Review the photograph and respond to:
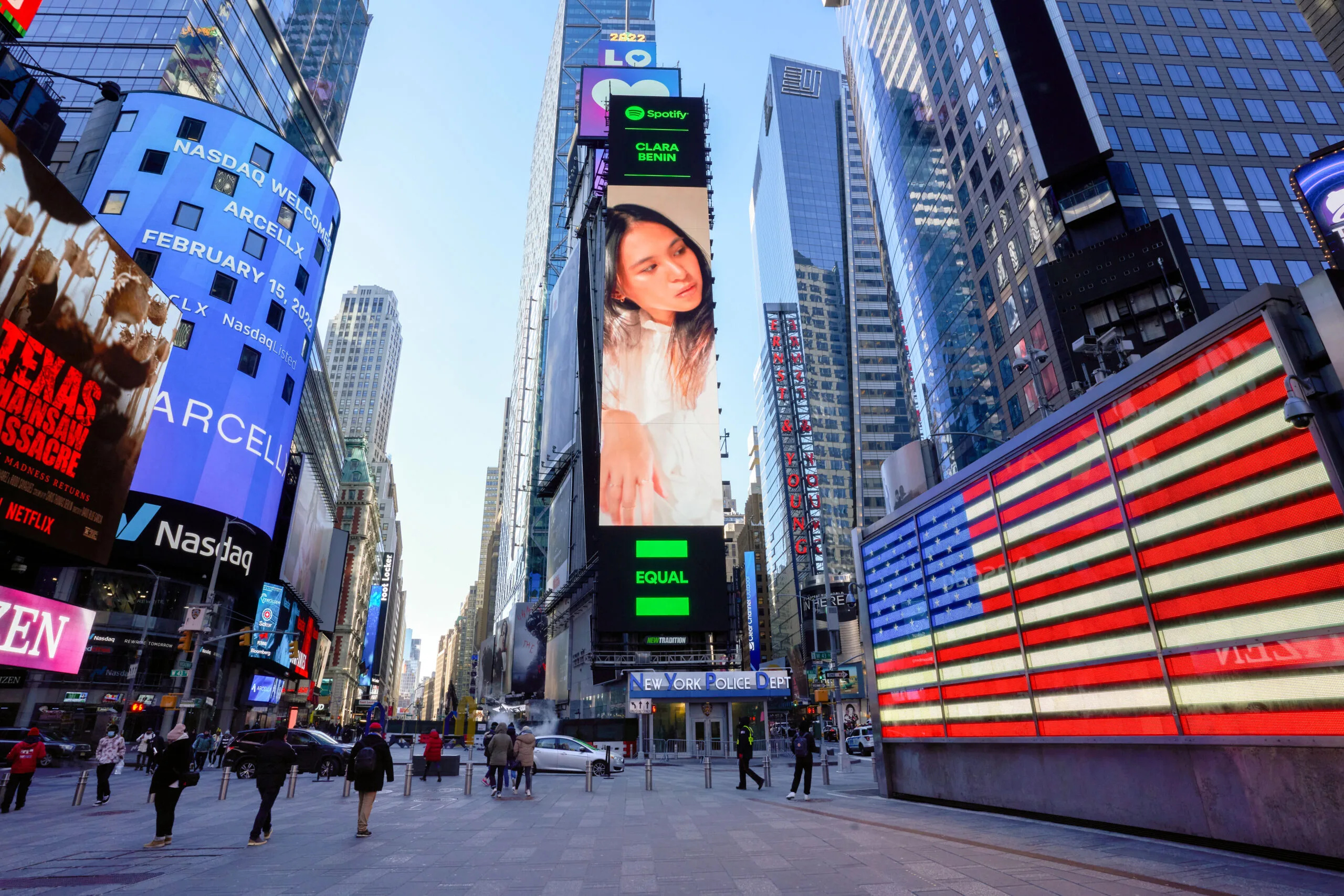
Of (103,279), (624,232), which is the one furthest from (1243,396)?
(624,232)

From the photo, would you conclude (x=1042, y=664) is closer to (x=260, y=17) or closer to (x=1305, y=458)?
(x=1305, y=458)

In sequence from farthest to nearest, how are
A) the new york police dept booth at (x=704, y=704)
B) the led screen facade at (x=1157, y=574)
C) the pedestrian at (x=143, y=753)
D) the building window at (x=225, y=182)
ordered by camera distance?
1. the building window at (x=225, y=182)
2. the new york police dept booth at (x=704, y=704)
3. the pedestrian at (x=143, y=753)
4. the led screen facade at (x=1157, y=574)

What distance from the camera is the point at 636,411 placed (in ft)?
192

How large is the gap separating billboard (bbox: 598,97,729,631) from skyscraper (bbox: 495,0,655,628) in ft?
94.1

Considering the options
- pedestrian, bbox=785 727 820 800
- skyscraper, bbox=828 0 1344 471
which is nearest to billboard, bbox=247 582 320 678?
pedestrian, bbox=785 727 820 800

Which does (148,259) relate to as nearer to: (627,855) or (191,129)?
(191,129)

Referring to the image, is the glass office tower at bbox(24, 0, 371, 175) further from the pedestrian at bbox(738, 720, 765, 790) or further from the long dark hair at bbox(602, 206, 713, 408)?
the pedestrian at bbox(738, 720, 765, 790)

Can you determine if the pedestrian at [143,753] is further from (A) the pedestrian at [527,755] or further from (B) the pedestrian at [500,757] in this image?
(A) the pedestrian at [527,755]

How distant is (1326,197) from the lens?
62.5ft

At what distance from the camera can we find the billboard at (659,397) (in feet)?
173

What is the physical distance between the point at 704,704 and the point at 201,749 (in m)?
27.6

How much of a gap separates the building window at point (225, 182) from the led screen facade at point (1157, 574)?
2152 inches

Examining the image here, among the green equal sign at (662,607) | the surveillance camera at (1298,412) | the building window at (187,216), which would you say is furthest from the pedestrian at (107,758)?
the building window at (187,216)

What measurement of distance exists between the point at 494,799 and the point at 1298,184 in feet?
95.4
